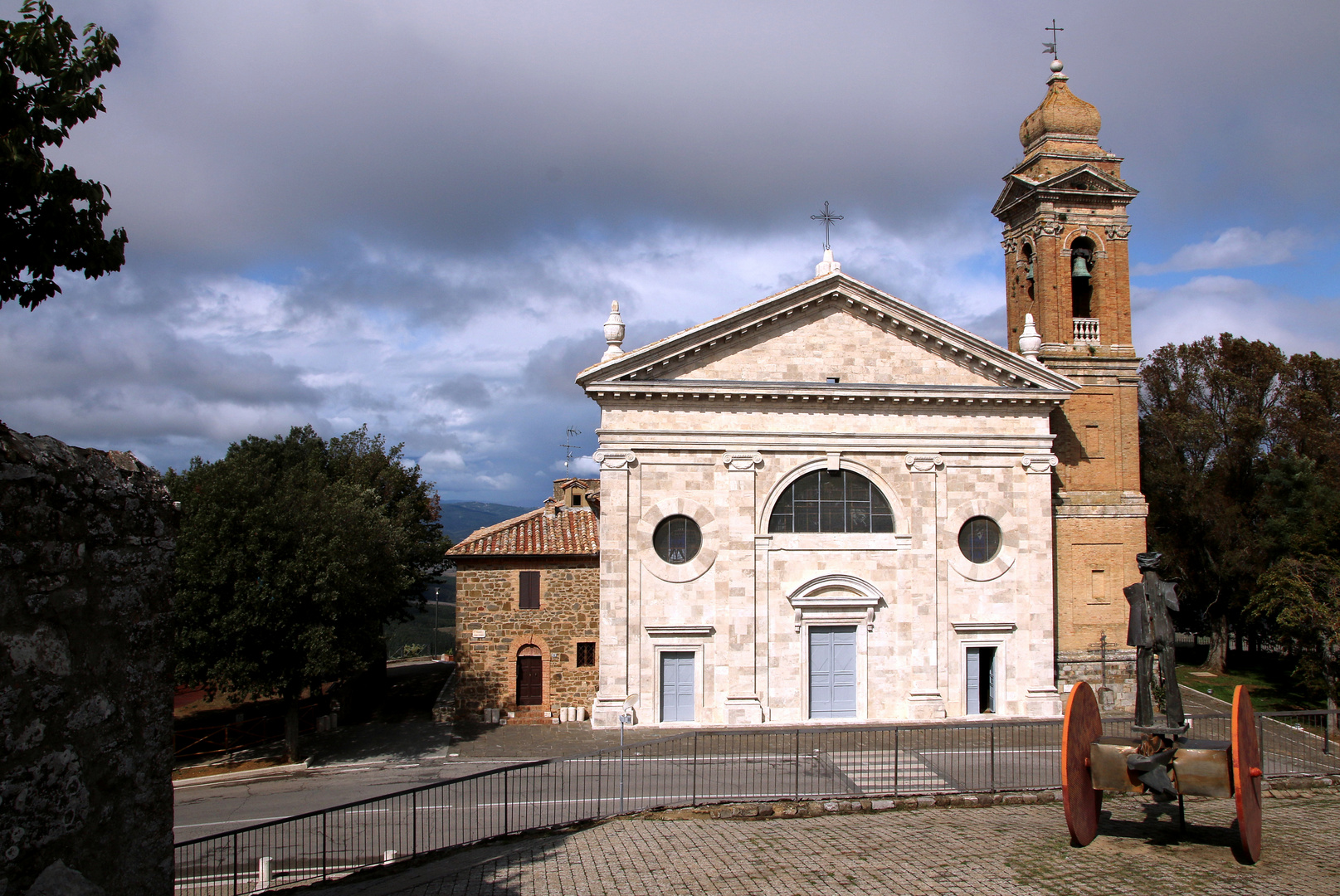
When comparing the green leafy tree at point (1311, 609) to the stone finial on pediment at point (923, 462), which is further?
the stone finial on pediment at point (923, 462)

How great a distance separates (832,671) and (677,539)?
500 cm

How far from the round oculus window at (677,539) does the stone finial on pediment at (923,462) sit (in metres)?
5.59

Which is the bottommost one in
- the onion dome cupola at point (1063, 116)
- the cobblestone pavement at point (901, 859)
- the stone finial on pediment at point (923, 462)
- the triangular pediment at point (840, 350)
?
the cobblestone pavement at point (901, 859)

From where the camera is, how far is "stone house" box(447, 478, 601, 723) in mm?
22609

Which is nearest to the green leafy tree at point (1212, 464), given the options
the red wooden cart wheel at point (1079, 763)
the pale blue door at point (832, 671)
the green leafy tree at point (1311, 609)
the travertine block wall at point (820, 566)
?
the green leafy tree at point (1311, 609)

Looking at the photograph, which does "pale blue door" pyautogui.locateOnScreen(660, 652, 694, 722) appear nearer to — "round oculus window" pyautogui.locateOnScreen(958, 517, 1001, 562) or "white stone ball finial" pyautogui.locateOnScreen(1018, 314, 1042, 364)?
"round oculus window" pyautogui.locateOnScreen(958, 517, 1001, 562)

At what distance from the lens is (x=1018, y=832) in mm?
12141

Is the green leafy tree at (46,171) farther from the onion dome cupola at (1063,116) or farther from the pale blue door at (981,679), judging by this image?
the onion dome cupola at (1063,116)

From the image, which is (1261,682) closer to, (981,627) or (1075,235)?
(981,627)

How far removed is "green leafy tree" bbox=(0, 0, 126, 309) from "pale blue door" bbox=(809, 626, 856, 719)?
57.3ft

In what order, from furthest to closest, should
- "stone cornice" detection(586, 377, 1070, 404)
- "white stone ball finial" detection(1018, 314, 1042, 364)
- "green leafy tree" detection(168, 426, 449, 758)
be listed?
"white stone ball finial" detection(1018, 314, 1042, 364), "stone cornice" detection(586, 377, 1070, 404), "green leafy tree" detection(168, 426, 449, 758)

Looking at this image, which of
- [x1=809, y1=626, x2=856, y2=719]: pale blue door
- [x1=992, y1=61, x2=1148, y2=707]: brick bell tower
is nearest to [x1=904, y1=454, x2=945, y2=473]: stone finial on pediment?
[x1=992, y1=61, x2=1148, y2=707]: brick bell tower

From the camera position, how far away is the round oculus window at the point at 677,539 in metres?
22.0

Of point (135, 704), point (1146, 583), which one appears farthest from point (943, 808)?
point (135, 704)
